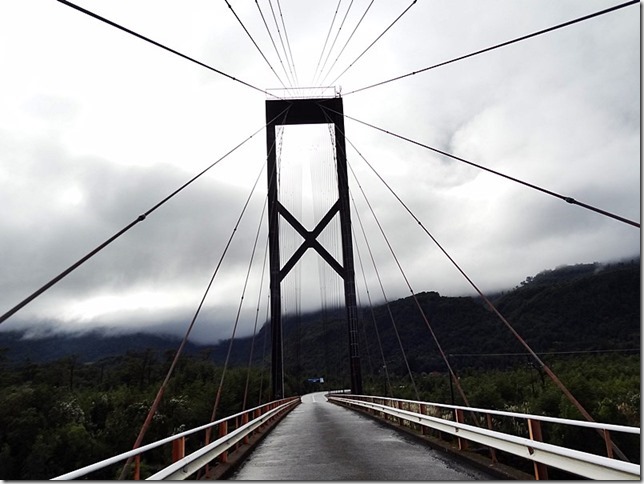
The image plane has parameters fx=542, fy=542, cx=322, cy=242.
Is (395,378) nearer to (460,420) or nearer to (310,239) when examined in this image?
(310,239)

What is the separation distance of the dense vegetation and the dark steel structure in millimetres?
3644

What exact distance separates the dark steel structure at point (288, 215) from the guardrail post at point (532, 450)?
76.0 ft

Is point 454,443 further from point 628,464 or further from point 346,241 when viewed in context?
point 346,241

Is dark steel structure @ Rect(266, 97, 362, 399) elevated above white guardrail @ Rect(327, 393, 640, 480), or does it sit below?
above

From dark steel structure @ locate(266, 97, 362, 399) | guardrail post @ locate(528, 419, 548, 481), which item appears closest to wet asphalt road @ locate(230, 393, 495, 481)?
guardrail post @ locate(528, 419, 548, 481)

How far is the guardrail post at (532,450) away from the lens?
6.20 meters

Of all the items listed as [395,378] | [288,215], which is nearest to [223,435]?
[288,215]

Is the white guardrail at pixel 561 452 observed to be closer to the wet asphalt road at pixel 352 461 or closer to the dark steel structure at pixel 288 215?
the wet asphalt road at pixel 352 461

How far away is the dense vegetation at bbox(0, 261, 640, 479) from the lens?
50281mm

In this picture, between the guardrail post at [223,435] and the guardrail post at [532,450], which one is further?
the guardrail post at [223,435]

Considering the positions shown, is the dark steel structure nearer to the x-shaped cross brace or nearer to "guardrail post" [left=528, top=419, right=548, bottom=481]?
the x-shaped cross brace

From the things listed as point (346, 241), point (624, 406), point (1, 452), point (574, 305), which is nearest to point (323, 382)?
point (574, 305)

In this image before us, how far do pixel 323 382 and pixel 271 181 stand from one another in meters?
119

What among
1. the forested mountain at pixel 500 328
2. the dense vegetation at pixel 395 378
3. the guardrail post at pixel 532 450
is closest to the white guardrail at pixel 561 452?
the guardrail post at pixel 532 450
